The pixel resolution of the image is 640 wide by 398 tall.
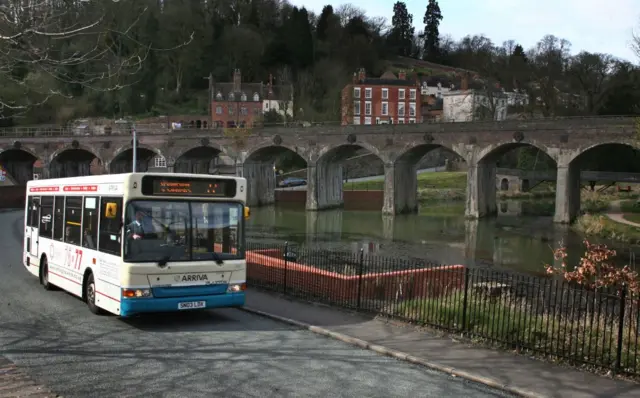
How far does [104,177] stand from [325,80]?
104m

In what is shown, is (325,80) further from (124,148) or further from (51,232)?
(51,232)

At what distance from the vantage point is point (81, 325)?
11266mm

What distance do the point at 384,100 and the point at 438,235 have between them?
204 feet

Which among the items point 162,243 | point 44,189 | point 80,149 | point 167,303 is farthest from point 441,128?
point 167,303

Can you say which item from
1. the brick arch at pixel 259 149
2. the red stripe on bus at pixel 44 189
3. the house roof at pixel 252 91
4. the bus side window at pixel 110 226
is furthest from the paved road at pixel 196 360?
the house roof at pixel 252 91

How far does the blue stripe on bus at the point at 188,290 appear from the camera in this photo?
35.6 ft

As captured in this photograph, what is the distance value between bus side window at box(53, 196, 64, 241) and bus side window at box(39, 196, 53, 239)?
335 millimetres

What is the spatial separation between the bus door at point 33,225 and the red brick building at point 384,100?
8061 cm

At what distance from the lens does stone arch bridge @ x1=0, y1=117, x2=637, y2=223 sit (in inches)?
1783

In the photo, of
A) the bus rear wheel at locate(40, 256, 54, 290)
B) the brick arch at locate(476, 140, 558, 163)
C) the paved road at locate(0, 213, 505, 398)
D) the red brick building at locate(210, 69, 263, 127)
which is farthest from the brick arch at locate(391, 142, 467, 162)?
the paved road at locate(0, 213, 505, 398)

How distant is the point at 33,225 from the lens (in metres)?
16.5

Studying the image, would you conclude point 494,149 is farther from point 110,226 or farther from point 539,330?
point 110,226

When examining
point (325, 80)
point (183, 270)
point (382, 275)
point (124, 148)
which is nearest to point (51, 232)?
point (183, 270)

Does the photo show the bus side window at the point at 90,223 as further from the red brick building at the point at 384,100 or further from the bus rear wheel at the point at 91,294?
the red brick building at the point at 384,100
